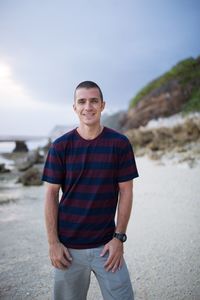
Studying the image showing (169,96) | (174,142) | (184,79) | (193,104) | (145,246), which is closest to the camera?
(145,246)

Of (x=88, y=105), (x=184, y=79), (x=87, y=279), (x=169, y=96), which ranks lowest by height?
(x=87, y=279)

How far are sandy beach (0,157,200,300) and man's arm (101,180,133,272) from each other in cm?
Result: 131

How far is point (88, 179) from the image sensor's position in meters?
2.00

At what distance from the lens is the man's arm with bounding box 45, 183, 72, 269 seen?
1.99 m

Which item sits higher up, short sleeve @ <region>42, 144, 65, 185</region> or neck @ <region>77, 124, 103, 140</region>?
neck @ <region>77, 124, 103, 140</region>

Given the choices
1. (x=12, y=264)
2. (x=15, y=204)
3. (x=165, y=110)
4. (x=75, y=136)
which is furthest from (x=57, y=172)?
(x=165, y=110)

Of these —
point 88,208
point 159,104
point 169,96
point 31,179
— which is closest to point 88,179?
point 88,208

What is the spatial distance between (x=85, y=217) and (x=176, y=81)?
61.6 ft

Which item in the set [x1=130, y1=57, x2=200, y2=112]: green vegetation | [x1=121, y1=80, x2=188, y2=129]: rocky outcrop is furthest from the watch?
[x1=121, y1=80, x2=188, y2=129]: rocky outcrop

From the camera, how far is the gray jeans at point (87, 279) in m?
1.95

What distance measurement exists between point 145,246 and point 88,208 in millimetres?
2572

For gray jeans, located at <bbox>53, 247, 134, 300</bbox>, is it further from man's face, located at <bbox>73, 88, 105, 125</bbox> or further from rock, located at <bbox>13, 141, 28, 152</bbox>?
rock, located at <bbox>13, 141, 28, 152</bbox>

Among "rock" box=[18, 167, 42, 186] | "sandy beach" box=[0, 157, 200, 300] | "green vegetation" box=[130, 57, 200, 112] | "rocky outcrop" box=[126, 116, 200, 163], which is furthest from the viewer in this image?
"green vegetation" box=[130, 57, 200, 112]

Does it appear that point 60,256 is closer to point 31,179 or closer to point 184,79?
point 31,179
